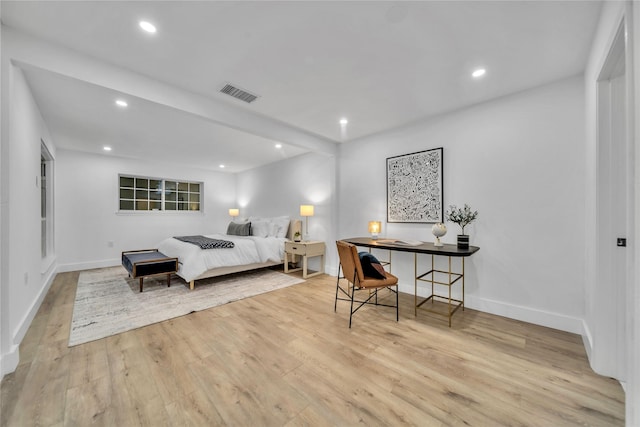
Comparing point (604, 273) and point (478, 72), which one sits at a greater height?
point (478, 72)

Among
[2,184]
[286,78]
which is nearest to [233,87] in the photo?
[286,78]

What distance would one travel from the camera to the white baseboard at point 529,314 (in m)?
2.42

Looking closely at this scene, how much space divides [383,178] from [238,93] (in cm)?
239

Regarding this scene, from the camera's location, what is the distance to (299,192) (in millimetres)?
5527

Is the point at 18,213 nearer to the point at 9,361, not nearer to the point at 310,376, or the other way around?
the point at 9,361

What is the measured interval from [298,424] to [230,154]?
16.7 feet

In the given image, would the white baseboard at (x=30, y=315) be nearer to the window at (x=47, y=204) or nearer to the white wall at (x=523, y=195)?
the window at (x=47, y=204)

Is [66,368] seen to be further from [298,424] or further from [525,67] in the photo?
[525,67]

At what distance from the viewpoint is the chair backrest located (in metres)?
2.52

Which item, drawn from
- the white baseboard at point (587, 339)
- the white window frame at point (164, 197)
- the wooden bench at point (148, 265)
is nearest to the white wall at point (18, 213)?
the wooden bench at point (148, 265)

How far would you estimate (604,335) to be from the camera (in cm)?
179

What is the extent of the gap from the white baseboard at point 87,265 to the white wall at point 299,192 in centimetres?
318

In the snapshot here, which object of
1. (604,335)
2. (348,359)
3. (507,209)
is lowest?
(348,359)

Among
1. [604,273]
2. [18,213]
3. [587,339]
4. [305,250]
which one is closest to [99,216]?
[18,213]
